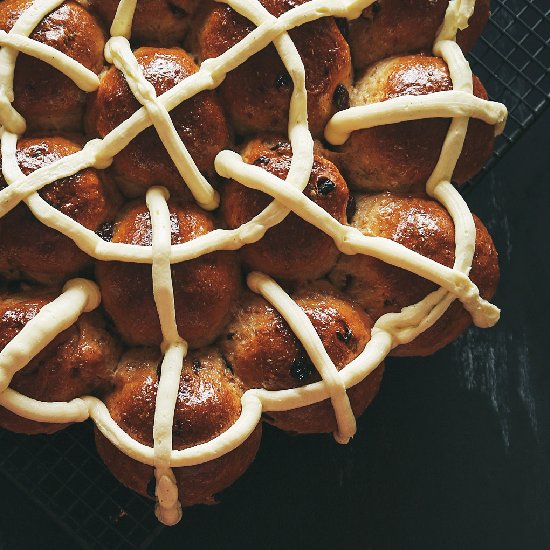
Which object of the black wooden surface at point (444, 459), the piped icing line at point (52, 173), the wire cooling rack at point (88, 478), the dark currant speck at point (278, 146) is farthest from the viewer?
the black wooden surface at point (444, 459)

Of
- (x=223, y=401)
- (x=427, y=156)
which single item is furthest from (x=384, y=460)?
(x=427, y=156)

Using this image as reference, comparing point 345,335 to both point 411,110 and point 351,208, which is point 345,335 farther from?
point 411,110

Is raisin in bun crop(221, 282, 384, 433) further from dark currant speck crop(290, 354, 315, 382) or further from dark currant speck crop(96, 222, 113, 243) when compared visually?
dark currant speck crop(96, 222, 113, 243)

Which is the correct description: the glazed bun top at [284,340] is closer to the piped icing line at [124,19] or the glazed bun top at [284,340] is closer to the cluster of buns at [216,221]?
the cluster of buns at [216,221]

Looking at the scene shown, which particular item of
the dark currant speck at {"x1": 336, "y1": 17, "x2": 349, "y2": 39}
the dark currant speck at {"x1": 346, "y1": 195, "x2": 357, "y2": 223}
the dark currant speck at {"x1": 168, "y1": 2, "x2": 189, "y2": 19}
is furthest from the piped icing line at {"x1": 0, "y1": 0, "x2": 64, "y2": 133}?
the dark currant speck at {"x1": 346, "y1": 195, "x2": 357, "y2": 223}

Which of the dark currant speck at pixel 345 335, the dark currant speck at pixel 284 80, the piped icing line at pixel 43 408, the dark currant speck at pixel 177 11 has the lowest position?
the piped icing line at pixel 43 408

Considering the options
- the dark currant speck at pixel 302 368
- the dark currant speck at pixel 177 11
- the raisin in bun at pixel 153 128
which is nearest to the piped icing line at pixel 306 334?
the dark currant speck at pixel 302 368

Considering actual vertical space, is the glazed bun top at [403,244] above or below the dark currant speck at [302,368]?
→ above
